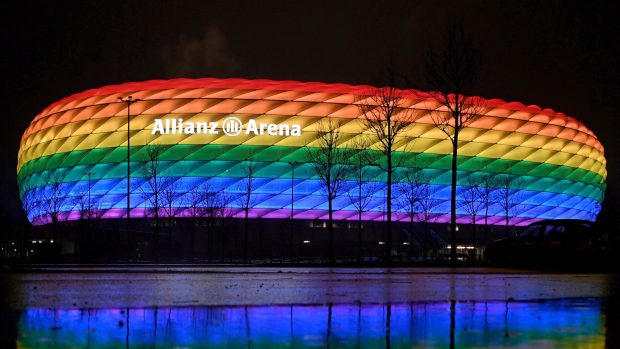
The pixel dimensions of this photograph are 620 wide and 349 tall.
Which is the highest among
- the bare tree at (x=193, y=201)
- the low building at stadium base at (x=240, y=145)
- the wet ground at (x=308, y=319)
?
the low building at stadium base at (x=240, y=145)

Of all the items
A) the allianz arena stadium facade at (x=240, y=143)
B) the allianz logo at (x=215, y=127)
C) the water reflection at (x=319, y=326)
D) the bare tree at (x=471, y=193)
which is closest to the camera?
the water reflection at (x=319, y=326)

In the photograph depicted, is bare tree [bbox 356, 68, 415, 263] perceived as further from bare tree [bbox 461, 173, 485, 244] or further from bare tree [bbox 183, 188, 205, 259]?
bare tree [bbox 183, 188, 205, 259]

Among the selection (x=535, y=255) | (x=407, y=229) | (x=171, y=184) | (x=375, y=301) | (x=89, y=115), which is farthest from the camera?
→ (x=407, y=229)

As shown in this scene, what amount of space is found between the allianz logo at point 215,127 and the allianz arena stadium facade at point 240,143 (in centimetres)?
8

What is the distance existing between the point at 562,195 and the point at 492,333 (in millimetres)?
83202

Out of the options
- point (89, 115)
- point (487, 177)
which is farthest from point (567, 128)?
point (89, 115)

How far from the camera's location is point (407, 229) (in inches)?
3142

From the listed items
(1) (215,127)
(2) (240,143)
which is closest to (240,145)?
(2) (240,143)

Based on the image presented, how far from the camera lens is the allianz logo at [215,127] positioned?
2795 inches

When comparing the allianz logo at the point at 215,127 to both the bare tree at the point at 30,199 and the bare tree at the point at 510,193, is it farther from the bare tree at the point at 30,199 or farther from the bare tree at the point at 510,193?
the bare tree at the point at 510,193

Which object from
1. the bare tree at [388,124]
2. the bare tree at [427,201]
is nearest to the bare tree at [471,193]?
the bare tree at [427,201]

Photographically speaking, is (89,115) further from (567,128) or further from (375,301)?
(375,301)

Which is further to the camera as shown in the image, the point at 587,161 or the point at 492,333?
the point at 587,161

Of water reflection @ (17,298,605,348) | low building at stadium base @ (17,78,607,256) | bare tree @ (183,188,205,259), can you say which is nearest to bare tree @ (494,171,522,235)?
low building at stadium base @ (17,78,607,256)
